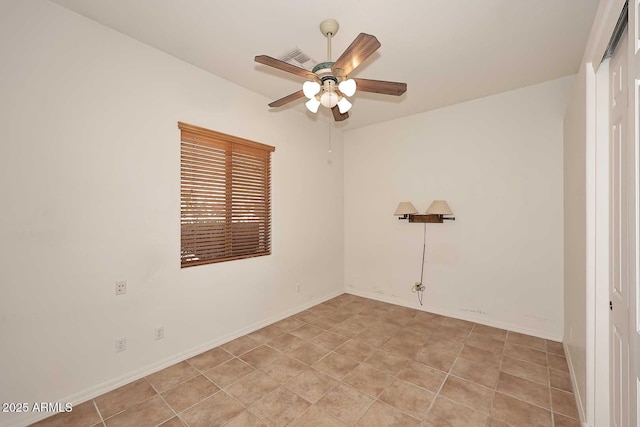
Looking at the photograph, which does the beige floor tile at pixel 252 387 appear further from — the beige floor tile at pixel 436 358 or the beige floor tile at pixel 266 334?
the beige floor tile at pixel 436 358

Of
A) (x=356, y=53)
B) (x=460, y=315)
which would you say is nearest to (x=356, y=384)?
(x=460, y=315)

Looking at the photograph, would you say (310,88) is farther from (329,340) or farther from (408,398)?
(329,340)

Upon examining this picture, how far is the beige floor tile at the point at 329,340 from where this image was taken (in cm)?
313

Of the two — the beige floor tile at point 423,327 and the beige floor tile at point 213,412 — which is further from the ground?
the beige floor tile at point 423,327

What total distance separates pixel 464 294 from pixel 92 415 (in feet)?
13.7

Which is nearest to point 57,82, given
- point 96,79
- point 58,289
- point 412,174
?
point 96,79

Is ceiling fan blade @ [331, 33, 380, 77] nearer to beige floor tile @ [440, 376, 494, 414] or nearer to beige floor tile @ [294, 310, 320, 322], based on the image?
beige floor tile @ [440, 376, 494, 414]

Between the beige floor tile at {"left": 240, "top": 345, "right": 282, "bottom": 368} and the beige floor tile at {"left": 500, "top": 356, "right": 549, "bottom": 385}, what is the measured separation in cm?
227

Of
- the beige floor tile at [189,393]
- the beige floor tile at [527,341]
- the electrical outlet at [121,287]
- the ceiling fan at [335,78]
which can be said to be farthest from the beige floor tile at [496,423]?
the electrical outlet at [121,287]

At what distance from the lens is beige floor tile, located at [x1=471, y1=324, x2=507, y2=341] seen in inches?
132

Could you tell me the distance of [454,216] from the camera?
3943 mm

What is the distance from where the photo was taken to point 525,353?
294cm

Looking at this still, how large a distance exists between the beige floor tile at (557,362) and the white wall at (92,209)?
3351mm

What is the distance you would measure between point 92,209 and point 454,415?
3.29m
